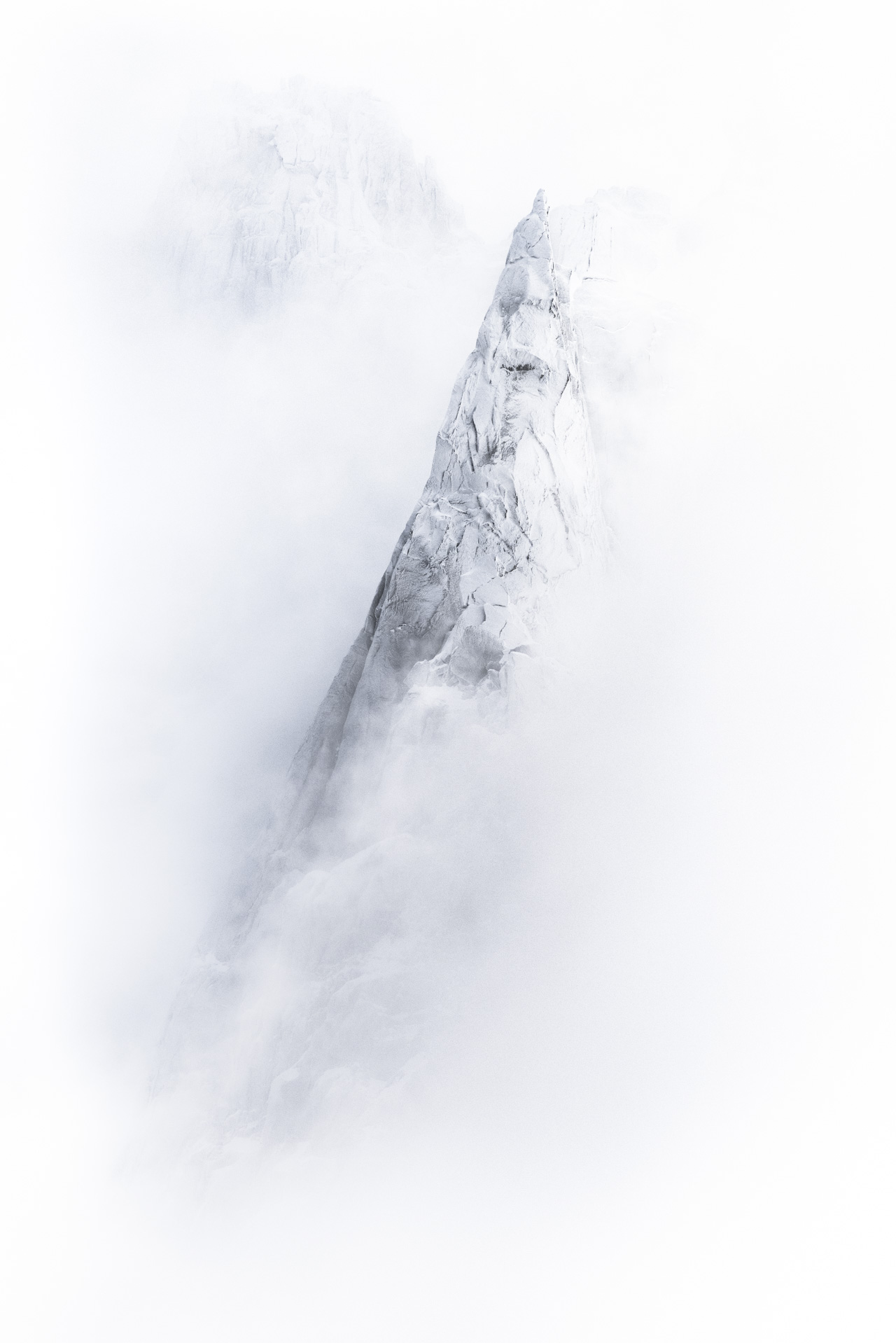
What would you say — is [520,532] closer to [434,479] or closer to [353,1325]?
[434,479]

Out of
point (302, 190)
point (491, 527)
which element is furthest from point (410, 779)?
point (302, 190)

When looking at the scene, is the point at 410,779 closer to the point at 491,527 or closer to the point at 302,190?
the point at 491,527

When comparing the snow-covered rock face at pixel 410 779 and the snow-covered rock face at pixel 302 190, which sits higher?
the snow-covered rock face at pixel 302 190

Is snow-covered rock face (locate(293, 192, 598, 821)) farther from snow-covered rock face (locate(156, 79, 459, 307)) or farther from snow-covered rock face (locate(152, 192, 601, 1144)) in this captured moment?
snow-covered rock face (locate(156, 79, 459, 307))

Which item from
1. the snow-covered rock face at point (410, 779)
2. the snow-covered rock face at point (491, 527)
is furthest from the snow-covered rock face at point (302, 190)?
the snow-covered rock face at point (491, 527)

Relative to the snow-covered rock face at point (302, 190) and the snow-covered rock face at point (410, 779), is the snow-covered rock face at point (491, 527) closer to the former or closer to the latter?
the snow-covered rock face at point (410, 779)

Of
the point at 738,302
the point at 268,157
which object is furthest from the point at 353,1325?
the point at 268,157
